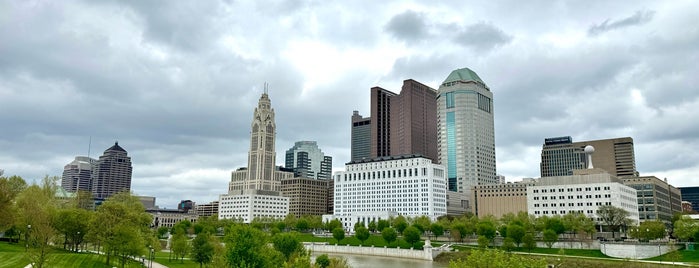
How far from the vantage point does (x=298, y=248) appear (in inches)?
3848

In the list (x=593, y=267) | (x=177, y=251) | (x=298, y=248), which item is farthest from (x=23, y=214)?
(x=593, y=267)

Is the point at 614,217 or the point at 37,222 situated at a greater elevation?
the point at 614,217

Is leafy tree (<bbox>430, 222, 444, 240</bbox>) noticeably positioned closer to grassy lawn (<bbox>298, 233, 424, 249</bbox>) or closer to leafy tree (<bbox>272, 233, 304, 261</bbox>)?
grassy lawn (<bbox>298, 233, 424, 249</bbox>)

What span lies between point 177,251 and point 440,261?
215 feet

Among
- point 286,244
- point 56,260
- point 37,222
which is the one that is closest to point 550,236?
point 286,244

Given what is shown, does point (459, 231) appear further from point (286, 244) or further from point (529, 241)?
point (286, 244)

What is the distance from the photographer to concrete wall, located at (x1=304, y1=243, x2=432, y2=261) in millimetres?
145125

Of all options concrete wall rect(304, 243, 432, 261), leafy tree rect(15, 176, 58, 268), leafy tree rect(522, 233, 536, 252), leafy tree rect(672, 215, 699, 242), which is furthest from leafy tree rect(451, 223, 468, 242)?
leafy tree rect(15, 176, 58, 268)

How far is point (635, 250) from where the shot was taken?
114 meters

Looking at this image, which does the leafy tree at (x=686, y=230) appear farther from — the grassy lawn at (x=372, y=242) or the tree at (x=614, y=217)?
the grassy lawn at (x=372, y=242)

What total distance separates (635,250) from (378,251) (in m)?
69.5

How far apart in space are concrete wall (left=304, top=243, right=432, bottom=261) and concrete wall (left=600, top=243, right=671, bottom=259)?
4365 centimetres

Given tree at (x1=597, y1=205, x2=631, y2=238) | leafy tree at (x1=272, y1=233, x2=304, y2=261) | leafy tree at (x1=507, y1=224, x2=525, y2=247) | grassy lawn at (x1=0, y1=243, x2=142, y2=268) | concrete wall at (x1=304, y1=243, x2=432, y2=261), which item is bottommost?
concrete wall at (x1=304, y1=243, x2=432, y2=261)

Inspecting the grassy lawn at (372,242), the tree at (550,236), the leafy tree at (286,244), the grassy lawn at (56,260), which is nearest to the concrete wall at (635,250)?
the tree at (550,236)
